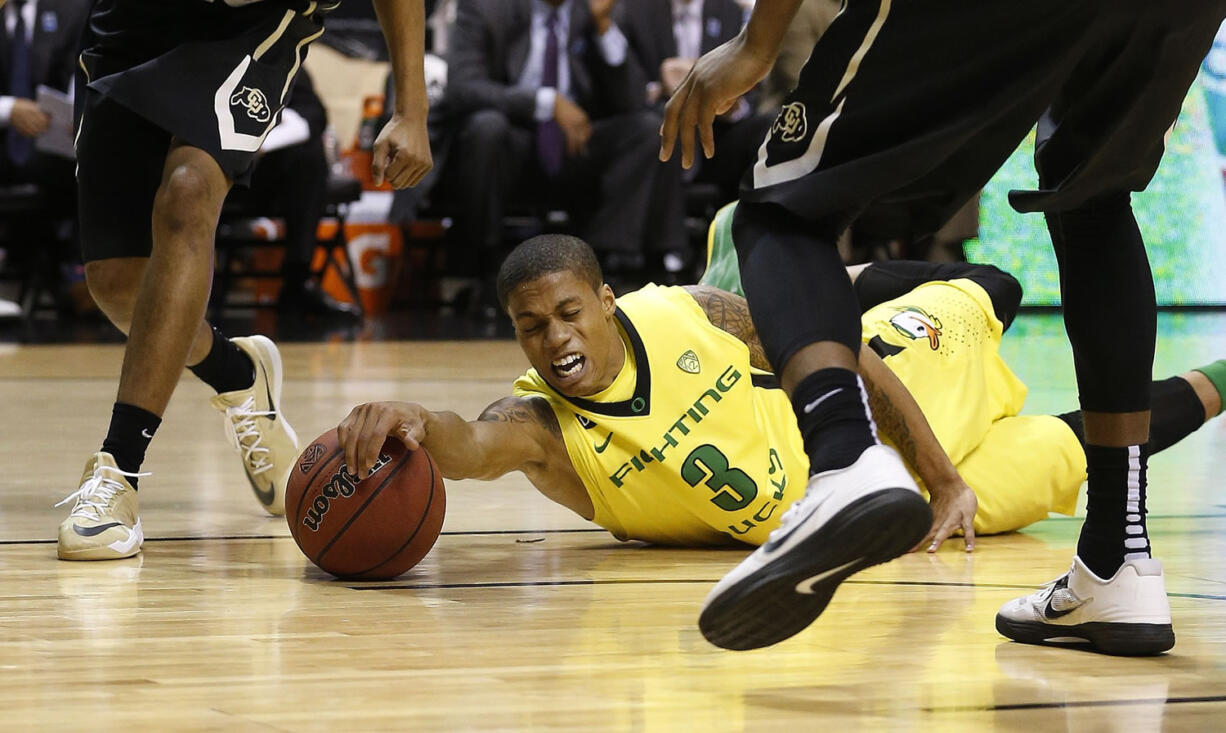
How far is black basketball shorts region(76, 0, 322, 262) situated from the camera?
10.5 ft

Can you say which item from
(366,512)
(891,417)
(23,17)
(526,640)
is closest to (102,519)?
(366,512)

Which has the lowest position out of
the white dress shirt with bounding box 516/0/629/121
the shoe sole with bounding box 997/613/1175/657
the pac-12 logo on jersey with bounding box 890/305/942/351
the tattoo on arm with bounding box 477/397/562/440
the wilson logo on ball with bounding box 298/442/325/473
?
the shoe sole with bounding box 997/613/1175/657

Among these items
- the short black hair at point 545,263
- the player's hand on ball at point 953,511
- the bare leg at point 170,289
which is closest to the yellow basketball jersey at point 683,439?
the short black hair at point 545,263

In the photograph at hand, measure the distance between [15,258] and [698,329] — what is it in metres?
8.05

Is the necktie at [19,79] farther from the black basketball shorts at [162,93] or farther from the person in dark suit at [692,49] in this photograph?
the black basketball shorts at [162,93]

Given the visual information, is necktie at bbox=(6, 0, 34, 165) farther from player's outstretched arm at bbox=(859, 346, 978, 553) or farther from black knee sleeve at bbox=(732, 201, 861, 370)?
black knee sleeve at bbox=(732, 201, 861, 370)

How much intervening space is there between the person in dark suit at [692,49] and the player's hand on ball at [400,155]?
21.2ft

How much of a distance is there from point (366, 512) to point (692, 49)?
7848mm

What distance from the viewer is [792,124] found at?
1948 mm

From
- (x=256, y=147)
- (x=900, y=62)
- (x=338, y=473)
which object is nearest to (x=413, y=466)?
(x=338, y=473)

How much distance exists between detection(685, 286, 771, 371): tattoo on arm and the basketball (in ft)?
2.41

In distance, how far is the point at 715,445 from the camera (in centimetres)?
307

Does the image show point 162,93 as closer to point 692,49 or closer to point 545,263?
point 545,263

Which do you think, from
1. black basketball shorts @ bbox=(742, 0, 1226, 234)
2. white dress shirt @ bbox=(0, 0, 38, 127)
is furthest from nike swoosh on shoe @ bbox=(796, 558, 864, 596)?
white dress shirt @ bbox=(0, 0, 38, 127)
